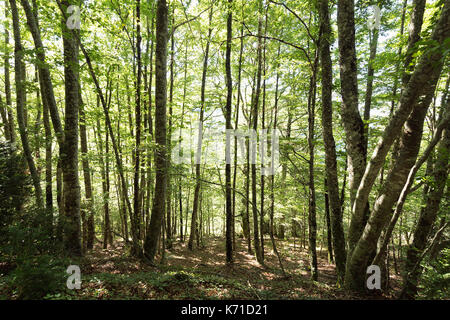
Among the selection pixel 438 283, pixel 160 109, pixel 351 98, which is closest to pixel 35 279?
pixel 160 109

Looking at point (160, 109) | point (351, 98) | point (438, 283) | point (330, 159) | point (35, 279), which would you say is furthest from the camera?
point (160, 109)

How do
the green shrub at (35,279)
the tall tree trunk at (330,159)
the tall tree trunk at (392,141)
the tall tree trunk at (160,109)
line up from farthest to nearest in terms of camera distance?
1. the tall tree trunk at (160,109)
2. the tall tree trunk at (330,159)
3. the green shrub at (35,279)
4. the tall tree trunk at (392,141)

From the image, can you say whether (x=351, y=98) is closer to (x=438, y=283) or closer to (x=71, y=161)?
(x=438, y=283)

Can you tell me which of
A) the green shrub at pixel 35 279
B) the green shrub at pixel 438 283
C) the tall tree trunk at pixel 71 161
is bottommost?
the green shrub at pixel 438 283

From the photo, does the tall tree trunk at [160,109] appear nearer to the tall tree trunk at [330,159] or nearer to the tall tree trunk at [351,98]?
the tall tree trunk at [330,159]

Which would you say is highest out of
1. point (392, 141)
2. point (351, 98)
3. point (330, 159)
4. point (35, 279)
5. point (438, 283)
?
point (351, 98)

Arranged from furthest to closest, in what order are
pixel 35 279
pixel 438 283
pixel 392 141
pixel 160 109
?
pixel 160 109 → pixel 438 283 → pixel 392 141 → pixel 35 279

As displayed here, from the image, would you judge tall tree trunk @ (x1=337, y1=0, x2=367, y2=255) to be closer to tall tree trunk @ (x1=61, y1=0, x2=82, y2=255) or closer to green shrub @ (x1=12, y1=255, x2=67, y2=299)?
green shrub @ (x1=12, y1=255, x2=67, y2=299)

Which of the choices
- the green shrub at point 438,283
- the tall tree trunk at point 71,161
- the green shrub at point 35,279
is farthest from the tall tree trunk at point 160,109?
the green shrub at point 438,283

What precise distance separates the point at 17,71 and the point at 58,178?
13.5 ft

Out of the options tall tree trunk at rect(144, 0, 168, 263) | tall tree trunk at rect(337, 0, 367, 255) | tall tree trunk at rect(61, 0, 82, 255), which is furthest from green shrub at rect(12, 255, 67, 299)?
tall tree trunk at rect(337, 0, 367, 255)

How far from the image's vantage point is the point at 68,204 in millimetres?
5301

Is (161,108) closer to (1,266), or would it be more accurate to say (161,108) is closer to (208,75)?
(1,266)
